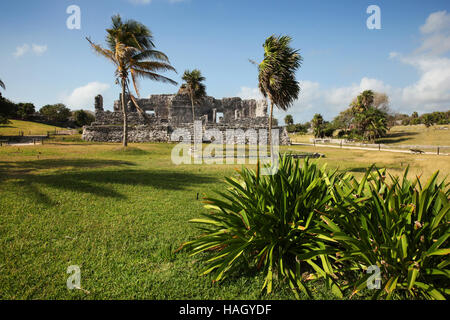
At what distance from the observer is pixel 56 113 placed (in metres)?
47.1

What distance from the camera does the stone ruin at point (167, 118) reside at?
79.4ft

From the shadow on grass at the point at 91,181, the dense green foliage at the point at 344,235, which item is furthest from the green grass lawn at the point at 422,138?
the dense green foliage at the point at 344,235

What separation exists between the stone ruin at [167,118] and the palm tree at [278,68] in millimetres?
9197

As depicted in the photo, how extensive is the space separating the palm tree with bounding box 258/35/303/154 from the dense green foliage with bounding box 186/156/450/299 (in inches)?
316

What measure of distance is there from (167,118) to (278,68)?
22347 millimetres

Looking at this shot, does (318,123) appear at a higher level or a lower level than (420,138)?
higher

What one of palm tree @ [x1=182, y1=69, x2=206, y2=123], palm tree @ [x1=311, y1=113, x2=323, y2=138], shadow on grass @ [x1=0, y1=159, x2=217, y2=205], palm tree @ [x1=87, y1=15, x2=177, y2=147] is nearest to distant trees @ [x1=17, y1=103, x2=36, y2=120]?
palm tree @ [x1=182, y1=69, x2=206, y2=123]

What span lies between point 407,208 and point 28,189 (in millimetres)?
6776

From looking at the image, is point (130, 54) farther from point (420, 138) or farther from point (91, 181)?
point (420, 138)

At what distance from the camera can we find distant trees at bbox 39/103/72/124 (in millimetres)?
44950

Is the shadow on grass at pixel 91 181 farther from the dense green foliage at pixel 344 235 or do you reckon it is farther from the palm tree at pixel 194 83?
the palm tree at pixel 194 83

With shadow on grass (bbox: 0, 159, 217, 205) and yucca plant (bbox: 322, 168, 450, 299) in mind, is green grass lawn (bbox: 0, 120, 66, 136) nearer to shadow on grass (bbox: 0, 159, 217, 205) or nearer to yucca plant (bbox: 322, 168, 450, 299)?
shadow on grass (bbox: 0, 159, 217, 205)

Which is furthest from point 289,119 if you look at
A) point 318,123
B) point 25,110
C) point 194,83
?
point 25,110
